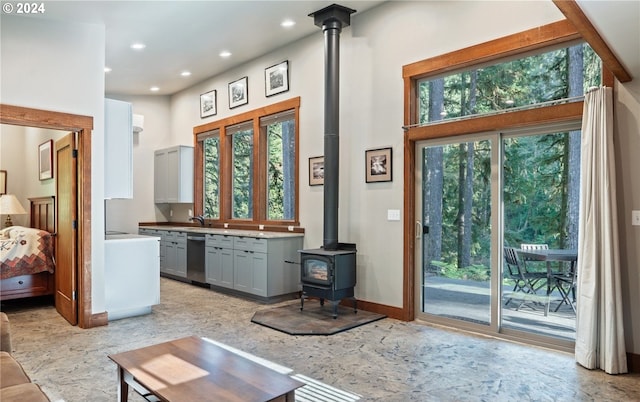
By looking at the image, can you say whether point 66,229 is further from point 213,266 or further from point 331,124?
point 331,124

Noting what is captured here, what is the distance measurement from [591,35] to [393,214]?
8.89ft

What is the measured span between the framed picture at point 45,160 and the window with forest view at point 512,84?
4.66m

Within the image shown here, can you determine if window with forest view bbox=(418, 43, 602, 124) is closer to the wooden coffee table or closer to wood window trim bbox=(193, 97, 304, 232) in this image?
wood window trim bbox=(193, 97, 304, 232)

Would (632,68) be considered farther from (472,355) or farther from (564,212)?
(472,355)

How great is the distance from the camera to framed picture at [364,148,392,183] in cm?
500

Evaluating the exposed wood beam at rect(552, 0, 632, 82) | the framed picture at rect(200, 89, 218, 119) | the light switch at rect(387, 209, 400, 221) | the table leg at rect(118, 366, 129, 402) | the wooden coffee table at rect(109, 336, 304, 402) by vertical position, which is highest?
the framed picture at rect(200, 89, 218, 119)

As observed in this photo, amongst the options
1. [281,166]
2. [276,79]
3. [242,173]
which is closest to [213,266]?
[242,173]

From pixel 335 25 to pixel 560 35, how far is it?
95.0 inches

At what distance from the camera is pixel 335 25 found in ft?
16.9

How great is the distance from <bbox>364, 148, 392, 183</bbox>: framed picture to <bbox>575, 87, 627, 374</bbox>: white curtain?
1983 millimetres

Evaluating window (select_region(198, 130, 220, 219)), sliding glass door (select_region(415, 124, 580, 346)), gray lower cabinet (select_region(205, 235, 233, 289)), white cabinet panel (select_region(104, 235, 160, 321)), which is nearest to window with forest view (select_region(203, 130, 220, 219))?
window (select_region(198, 130, 220, 219))

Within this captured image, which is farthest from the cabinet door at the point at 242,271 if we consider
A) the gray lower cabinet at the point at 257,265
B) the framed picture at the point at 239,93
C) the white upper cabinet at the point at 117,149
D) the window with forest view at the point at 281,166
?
the framed picture at the point at 239,93

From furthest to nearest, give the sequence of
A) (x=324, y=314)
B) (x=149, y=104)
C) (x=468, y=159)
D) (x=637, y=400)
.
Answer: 1. (x=149, y=104)
2. (x=324, y=314)
3. (x=468, y=159)
4. (x=637, y=400)

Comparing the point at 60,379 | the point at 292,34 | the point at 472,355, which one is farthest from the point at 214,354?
the point at 292,34
